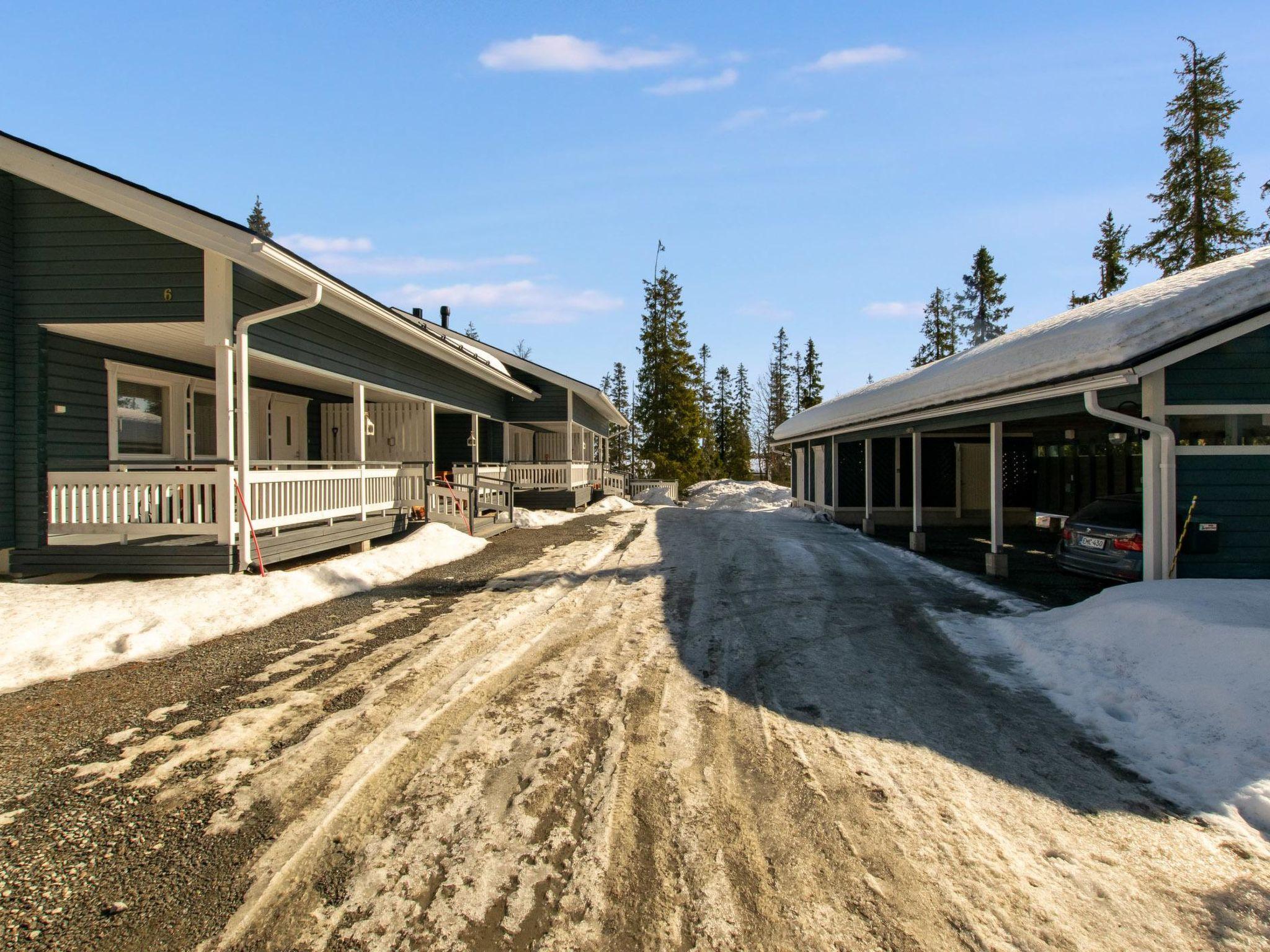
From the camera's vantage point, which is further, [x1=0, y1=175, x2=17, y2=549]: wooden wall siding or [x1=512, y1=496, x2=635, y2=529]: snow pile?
[x1=512, y1=496, x2=635, y2=529]: snow pile

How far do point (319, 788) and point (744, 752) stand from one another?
7.30 feet

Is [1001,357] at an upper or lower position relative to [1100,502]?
upper

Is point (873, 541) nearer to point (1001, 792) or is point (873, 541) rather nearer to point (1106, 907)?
point (1001, 792)

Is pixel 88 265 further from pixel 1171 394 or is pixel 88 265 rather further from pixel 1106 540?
pixel 1106 540

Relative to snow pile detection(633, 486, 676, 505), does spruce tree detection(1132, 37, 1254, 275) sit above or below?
above

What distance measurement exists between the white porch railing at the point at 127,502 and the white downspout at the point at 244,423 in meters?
0.26

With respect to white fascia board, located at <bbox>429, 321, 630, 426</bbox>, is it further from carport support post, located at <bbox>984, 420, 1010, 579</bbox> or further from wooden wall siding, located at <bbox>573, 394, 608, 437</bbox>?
carport support post, located at <bbox>984, 420, 1010, 579</bbox>

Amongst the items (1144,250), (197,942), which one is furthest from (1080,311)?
(1144,250)

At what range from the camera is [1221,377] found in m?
6.69

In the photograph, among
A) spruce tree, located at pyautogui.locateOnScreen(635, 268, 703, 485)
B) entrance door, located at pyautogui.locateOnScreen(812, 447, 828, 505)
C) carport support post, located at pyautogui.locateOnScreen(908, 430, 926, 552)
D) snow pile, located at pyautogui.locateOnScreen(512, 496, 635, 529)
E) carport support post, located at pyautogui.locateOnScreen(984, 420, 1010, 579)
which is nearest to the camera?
carport support post, located at pyautogui.locateOnScreen(984, 420, 1010, 579)

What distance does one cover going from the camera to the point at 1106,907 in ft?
8.23

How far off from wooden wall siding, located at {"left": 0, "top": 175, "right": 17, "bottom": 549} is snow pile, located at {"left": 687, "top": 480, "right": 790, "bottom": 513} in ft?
64.7

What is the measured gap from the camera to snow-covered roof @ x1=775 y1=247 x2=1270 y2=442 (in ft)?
21.3

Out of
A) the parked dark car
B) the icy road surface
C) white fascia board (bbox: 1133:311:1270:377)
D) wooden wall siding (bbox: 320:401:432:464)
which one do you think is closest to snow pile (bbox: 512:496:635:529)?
wooden wall siding (bbox: 320:401:432:464)
